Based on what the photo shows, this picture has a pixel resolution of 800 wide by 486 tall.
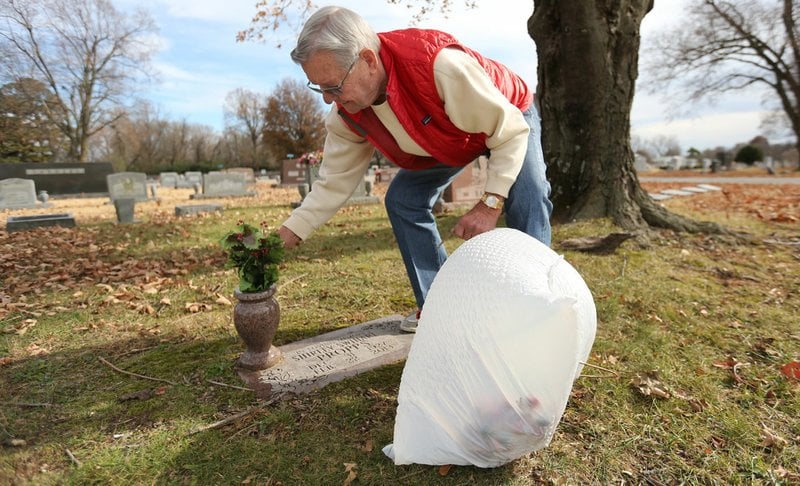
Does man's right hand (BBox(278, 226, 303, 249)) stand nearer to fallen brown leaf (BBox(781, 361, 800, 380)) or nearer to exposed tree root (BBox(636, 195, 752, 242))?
fallen brown leaf (BBox(781, 361, 800, 380))

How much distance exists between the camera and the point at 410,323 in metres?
2.99

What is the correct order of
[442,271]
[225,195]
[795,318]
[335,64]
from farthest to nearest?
1. [225,195]
2. [795,318]
3. [335,64]
4. [442,271]

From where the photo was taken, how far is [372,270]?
4.60 m

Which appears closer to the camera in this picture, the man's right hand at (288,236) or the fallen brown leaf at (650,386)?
the fallen brown leaf at (650,386)

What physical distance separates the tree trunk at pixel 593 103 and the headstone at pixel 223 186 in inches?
545

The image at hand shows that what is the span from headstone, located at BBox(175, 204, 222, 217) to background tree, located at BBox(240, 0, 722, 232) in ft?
26.2

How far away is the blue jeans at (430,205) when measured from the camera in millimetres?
2338

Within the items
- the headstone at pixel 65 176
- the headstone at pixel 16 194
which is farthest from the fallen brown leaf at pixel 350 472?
the headstone at pixel 65 176

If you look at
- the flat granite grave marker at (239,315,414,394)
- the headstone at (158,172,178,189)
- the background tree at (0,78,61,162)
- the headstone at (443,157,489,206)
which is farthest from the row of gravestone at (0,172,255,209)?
the flat granite grave marker at (239,315,414,394)

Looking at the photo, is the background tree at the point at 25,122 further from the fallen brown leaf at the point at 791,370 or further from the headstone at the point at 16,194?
the fallen brown leaf at the point at 791,370

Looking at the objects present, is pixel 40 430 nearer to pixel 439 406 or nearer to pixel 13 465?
pixel 13 465

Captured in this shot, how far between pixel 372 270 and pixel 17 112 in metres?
16.1

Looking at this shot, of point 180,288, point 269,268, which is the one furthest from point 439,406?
point 180,288

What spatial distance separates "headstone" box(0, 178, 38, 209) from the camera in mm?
13787
